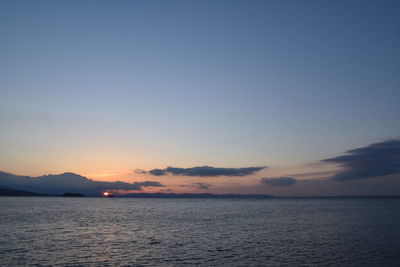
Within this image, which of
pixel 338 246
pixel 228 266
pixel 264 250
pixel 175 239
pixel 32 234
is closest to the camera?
pixel 228 266

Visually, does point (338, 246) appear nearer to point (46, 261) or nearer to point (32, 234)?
point (46, 261)

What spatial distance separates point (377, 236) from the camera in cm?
6234

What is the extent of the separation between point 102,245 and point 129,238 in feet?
28.4

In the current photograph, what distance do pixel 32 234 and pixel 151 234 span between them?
22.8 m

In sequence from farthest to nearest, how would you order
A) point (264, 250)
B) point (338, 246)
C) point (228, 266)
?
point (338, 246), point (264, 250), point (228, 266)

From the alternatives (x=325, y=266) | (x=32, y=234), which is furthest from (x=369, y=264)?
(x=32, y=234)

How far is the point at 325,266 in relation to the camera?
38094mm

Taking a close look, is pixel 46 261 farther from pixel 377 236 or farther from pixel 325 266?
pixel 377 236

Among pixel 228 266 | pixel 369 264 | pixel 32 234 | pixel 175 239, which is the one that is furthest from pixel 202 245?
pixel 32 234

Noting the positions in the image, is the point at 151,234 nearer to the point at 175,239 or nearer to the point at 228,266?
the point at 175,239

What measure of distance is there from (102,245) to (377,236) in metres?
50.1

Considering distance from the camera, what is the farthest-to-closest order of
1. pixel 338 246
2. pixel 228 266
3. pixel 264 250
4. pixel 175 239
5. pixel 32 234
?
pixel 32 234 → pixel 175 239 → pixel 338 246 → pixel 264 250 → pixel 228 266

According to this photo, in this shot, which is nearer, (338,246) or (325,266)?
(325,266)

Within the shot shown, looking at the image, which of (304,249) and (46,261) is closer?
(46,261)
